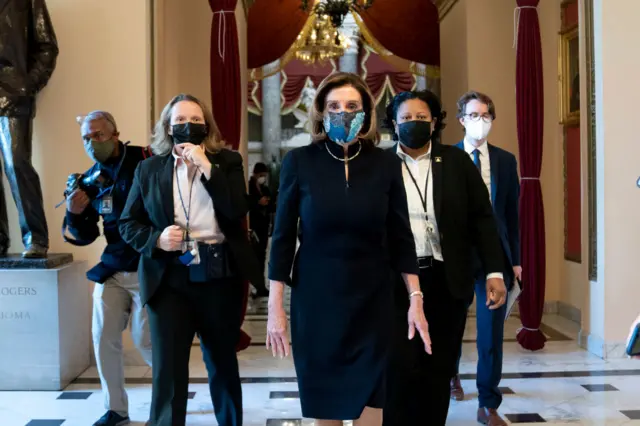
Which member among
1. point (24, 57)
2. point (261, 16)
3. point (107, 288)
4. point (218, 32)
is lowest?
point (107, 288)

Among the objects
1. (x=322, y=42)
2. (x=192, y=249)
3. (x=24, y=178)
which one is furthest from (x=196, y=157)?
(x=322, y=42)

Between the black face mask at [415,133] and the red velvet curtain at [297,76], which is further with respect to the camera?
the red velvet curtain at [297,76]

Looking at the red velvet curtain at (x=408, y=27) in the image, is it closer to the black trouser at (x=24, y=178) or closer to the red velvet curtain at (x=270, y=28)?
the red velvet curtain at (x=270, y=28)

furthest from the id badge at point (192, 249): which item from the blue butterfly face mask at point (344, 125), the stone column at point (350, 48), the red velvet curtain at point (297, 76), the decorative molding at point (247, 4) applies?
the stone column at point (350, 48)

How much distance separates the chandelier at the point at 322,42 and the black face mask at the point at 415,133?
7819 mm

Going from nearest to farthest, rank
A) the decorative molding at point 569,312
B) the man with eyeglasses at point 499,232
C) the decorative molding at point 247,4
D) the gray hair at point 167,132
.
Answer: the gray hair at point 167,132 < the man with eyeglasses at point 499,232 < the decorative molding at point 569,312 < the decorative molding at point 247,4

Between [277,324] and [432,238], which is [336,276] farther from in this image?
[432,238]

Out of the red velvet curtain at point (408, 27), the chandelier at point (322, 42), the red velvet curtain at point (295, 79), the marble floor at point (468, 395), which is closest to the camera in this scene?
the marble floor at point (468, 395)

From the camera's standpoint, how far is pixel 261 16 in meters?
7.69

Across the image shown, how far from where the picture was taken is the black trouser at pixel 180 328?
9.68 feet

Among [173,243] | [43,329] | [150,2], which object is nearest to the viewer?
[173,243]

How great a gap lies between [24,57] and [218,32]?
1542mm

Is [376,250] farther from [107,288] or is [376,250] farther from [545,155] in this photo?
[545,155]

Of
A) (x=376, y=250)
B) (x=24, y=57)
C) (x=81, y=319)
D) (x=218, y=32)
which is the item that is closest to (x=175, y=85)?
(x=218, y=32)
